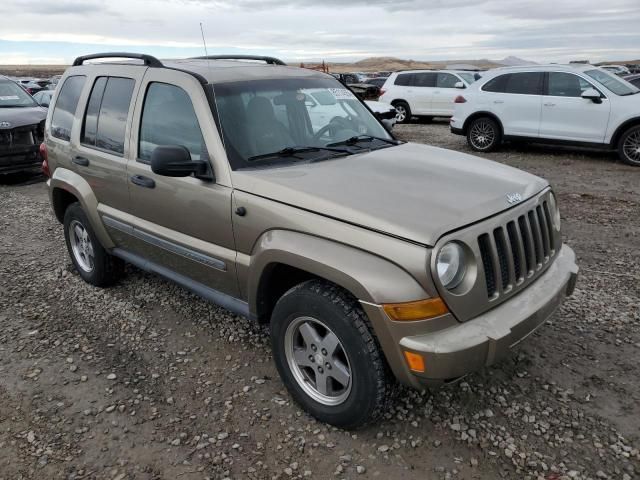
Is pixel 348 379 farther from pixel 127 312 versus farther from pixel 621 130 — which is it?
pixel 621 130

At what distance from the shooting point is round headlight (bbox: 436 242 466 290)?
2359mm

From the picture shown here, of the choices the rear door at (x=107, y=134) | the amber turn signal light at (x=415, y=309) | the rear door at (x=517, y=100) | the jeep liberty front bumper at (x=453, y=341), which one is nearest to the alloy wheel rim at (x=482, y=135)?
the rear door at (x=517, y=100)

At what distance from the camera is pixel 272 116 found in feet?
11.0

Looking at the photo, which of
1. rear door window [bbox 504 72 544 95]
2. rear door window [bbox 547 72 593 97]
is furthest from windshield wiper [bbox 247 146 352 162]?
rear door window [bbox 504 72 544 95]

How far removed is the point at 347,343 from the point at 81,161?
2918 mm

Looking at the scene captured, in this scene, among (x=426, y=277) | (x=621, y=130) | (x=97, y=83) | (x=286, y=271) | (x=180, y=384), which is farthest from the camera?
(x=621, y=130)

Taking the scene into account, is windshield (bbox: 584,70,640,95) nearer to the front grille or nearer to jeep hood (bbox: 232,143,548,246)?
jeep hood (bbox: 232,143,548,246)

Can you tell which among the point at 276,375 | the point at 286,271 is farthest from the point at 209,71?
the point at 276,375

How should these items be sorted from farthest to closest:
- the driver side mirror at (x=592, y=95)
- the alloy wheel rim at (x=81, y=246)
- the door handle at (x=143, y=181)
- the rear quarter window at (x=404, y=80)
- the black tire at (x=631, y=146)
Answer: the rear quarter window at (x=404, y=80) < the driver side mirror at (x=592, y=95) < the black tire at (x=631, y=146) < the alloy wheel rim at (x=81, y=246) < the door handle at (x=143, y=181)

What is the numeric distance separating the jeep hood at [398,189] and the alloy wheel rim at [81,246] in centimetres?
236

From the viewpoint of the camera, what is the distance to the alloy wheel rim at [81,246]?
4648 mm

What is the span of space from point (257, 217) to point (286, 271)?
1.23 ft

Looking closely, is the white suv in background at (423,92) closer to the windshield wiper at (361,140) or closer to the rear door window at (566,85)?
the rear door window at (566,85)

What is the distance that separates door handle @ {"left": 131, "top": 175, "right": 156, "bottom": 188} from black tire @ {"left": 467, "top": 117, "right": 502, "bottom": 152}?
918 centimetres
